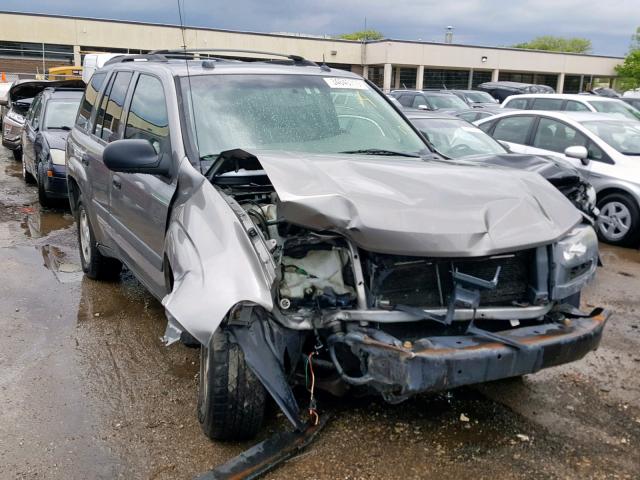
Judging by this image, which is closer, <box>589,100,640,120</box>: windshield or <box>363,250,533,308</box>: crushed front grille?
<box>363,250,533,308</box>: crushed front grille

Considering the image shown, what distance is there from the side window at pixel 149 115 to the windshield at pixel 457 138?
4.12 metres

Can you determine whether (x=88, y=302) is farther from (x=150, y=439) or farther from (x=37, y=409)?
(x=150, y=439)

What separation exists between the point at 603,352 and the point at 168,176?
3.23m

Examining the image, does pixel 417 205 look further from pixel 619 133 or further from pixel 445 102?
pixel 445 102

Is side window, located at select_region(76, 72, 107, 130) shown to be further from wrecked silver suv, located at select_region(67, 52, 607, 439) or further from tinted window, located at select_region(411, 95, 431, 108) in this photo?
tinted window, located at select_region(411, 95, 431, 108)

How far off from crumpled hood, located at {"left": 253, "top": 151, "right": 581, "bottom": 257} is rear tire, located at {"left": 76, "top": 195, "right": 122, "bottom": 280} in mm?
3042

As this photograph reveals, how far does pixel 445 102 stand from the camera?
60.8 feet

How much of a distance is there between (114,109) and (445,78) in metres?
48.3

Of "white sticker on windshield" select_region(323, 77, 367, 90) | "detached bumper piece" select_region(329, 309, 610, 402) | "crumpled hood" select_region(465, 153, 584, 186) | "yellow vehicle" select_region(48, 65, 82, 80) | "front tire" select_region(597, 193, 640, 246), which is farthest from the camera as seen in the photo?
"yellow vehicle" select_region(48, 65, 82, 80)

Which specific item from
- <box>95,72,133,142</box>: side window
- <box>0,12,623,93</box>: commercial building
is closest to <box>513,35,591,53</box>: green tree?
<box>0,12,623,93</box>: commercial building

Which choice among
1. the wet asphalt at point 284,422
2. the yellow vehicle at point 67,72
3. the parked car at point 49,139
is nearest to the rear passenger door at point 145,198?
the wet asphalt at point 284,422

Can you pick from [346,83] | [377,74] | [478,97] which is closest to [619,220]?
[346,83]

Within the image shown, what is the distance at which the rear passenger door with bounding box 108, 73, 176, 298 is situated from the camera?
12.7ft

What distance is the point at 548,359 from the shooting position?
9.80ft
